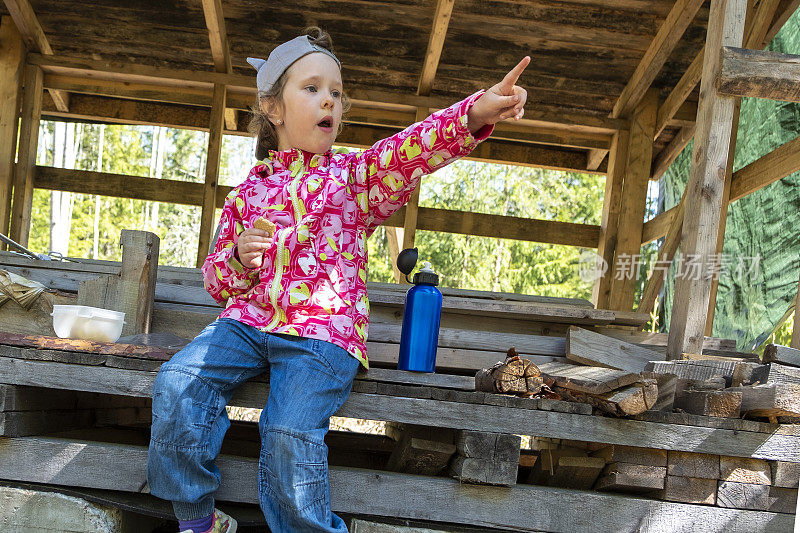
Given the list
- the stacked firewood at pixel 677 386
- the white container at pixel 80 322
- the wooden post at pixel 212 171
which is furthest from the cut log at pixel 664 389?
the wooden post at pixel 212 171

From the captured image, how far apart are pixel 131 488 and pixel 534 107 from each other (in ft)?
16.4

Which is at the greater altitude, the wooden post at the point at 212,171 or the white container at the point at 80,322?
the wooden post at the point at 212,171

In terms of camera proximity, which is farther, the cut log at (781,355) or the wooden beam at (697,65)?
the wooden beam at (697,65)

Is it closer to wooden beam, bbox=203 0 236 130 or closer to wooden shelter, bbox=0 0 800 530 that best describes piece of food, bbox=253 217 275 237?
wooden shelter, bbox=0 0 800 530

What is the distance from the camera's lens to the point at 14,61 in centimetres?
625

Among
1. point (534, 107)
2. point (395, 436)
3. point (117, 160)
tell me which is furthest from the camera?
point (117, 160)

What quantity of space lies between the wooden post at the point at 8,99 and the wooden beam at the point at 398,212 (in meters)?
0.34

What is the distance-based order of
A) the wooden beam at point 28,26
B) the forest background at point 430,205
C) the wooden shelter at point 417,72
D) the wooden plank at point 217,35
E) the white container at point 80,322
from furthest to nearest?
the forest background at point 430,205 < the wooden shelter at point 417,72 < the wooden beam at point 28,26 < the wooden plank at point 217,35 < the white container at point 80,322


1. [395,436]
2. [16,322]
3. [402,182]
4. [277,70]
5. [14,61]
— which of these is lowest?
[395,436]

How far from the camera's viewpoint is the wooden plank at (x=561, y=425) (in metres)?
2.56

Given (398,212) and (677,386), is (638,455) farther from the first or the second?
(398,212)

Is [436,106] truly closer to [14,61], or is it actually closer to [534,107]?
[534,107]

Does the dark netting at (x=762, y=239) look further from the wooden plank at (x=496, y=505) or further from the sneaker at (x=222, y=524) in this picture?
the sneaker at (x=222, y=524)

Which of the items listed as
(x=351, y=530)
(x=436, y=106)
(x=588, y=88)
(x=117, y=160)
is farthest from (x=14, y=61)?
(x=117, y=160)
